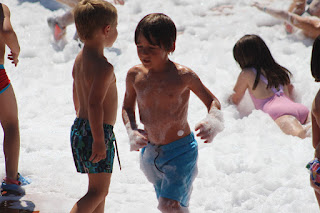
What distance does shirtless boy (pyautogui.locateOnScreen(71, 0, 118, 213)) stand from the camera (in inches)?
93.0

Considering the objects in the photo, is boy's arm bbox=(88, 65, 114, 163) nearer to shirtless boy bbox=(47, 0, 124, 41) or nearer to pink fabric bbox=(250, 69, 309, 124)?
pink fabric bbox=(250, 69, 309, 124)

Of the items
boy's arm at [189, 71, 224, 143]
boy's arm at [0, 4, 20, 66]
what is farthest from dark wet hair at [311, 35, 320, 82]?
boy's arm at [0, 4, 20, 66]

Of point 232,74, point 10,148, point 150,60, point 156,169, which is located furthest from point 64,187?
point 232,74

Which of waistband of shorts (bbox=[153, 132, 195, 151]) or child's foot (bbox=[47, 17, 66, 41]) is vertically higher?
waistband of shorts (bbox=[153, 132, 195, 151])

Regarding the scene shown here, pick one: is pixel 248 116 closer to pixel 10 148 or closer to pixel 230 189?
pixel 230 189

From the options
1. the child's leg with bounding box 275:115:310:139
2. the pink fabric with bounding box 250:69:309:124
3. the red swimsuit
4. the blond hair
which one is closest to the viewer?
the blond hair

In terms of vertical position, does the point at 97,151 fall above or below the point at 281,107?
above

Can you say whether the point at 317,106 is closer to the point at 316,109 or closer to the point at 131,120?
the point at 316,109

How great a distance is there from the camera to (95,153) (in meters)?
2.40

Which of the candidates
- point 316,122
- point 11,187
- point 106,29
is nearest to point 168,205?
point 316,122

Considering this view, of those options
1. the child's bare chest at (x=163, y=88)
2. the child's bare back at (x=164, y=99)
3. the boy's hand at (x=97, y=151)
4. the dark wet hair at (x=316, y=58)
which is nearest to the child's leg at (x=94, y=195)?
the boy's hand at (x=97, y=151)

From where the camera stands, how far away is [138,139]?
2.42 metres

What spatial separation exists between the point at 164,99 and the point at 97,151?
458mm

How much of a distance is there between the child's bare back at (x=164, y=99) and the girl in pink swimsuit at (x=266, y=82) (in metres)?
2.01
